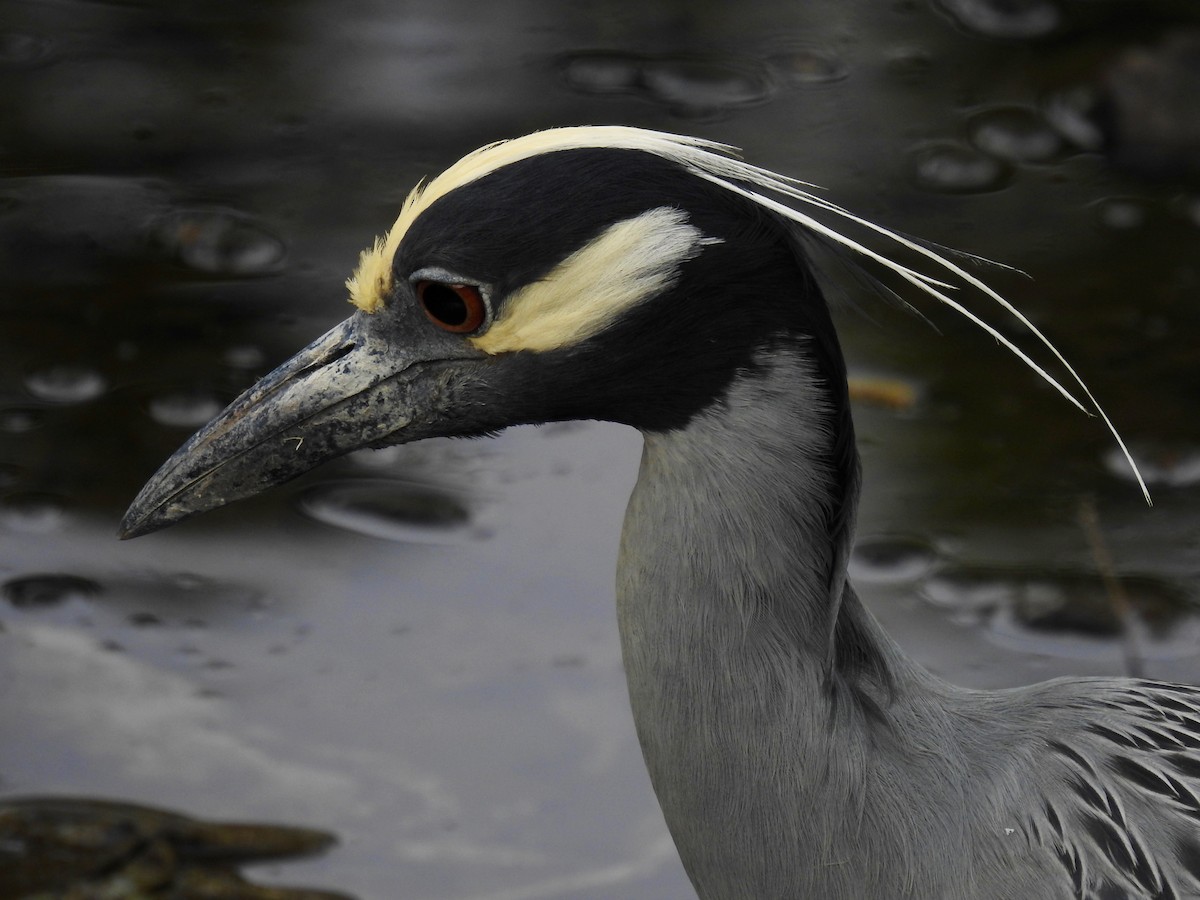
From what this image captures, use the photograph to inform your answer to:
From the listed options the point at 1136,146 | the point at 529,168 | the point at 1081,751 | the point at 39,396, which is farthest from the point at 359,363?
the point at 1136,146

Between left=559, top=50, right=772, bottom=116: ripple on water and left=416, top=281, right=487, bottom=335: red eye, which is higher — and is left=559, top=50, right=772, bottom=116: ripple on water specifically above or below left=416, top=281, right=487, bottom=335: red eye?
above

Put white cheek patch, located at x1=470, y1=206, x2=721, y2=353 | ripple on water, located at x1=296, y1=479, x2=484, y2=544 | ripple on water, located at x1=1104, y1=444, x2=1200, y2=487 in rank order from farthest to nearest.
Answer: ripple on water, located at x1=1104, y1=444, x2=1200, y2=487 < ripple on water, located at x1=296, y1=479, x2=484, y2=544 < white cheek patch, located at x1=470, y1=206, x2=721, y2=353

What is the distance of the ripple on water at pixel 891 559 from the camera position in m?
4.19

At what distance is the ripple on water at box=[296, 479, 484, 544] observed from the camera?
4.32 m


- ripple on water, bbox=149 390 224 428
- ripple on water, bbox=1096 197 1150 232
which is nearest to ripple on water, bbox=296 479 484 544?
ripple on water, bbox=149 390 224 428

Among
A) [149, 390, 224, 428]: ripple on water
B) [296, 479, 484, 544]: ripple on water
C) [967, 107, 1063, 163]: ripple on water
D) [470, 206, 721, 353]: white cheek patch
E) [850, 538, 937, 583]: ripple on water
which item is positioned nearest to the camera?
[470, 206, 721, 353]: white cheek patch

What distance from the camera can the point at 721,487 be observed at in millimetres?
2344

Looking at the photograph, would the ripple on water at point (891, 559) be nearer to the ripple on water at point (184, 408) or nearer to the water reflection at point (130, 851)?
the water reflection at point (130, 851)

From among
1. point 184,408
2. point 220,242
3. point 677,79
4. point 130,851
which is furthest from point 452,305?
point 677,79

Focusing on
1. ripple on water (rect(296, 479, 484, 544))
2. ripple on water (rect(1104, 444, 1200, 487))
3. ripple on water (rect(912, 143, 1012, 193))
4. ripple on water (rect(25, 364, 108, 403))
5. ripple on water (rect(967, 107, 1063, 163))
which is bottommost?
ripple on water (rect(1104, 444, 1200, 487))

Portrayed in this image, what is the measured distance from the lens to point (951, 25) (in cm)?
609

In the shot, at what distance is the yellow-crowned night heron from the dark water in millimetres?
1112

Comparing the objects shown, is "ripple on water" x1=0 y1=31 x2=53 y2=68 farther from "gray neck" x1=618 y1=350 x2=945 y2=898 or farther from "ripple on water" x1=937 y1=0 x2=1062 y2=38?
"gray neck" x1=618 y1=350 x2=945 y2=898

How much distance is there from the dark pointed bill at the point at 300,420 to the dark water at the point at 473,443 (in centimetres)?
128
